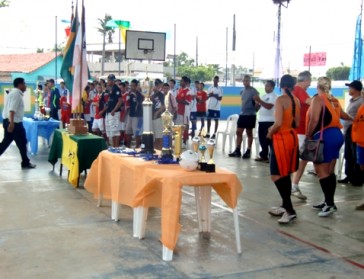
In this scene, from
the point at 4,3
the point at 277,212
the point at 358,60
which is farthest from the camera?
the point at 4,3

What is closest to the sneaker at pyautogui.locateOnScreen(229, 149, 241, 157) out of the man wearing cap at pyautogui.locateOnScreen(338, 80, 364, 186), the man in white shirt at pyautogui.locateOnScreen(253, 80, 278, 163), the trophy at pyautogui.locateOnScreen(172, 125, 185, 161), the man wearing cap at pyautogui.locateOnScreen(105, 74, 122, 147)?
the man in white shirt at pyautogui.locateOnScreen(253, 80, 278, 163)

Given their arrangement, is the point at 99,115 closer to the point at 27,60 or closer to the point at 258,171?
the point at 258,171

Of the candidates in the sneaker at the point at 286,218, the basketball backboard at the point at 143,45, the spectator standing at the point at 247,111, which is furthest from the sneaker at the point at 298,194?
the basketball backboard at the point at 143,45

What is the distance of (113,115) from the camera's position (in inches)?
412

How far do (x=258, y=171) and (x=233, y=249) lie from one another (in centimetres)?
433

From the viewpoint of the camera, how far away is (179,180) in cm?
393

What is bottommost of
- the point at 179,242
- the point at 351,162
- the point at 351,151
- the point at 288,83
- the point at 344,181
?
the point at 179,242

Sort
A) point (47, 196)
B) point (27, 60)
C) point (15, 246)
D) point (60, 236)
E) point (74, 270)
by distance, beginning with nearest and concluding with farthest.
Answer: point (74, 270) < point (15, 246) < point (60, 236) < point (47, 196) < point (27, 60)

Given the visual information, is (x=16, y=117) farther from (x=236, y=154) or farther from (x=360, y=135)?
(x=360, y=135)

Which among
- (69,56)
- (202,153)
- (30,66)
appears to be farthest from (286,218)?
(30,66)

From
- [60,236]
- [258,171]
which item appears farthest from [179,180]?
[258,171]

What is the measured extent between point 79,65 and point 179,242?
15.1 feet

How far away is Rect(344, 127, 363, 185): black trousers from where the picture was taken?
24.4ft

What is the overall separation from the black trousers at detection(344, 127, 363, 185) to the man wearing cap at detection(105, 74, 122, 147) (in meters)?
4.92
